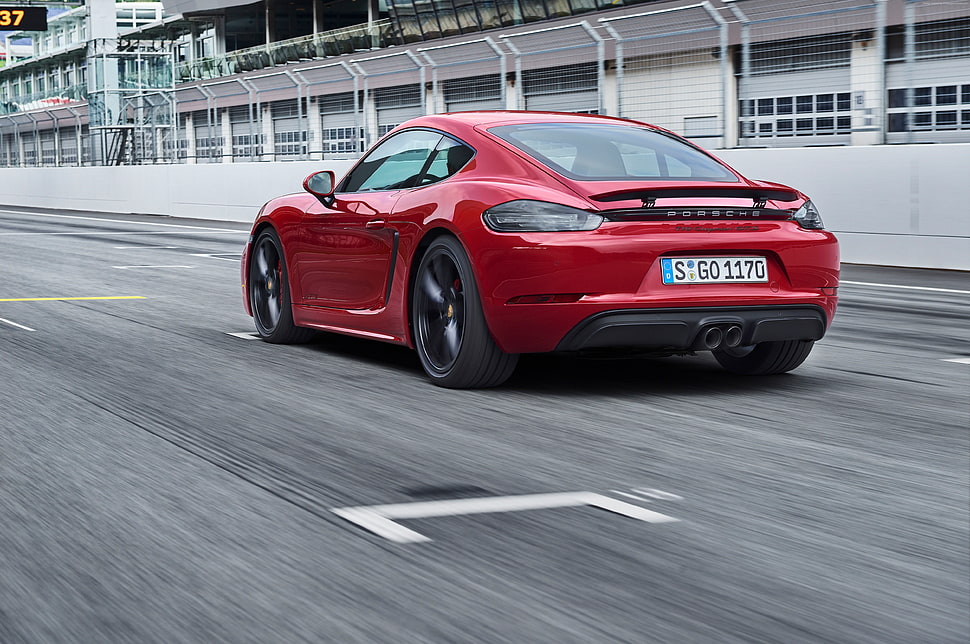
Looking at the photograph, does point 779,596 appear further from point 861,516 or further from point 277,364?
point 277,364

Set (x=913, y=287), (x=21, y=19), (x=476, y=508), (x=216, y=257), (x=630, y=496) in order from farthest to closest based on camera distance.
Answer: (x=21, y=19) < (x=216, y=257) < (x=913, y=287) < (x=630, y=496) < (x=476, y=508)

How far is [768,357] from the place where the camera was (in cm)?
700

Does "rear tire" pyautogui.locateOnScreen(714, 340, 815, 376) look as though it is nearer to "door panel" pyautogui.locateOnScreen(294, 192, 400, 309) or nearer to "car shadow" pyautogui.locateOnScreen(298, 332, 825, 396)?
"car shadow" pyautogui.locateOnScreen(298, 332, 825, 396)

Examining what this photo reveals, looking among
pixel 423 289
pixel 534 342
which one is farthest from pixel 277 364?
pixel 534 342

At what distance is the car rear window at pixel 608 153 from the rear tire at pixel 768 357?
863 mm

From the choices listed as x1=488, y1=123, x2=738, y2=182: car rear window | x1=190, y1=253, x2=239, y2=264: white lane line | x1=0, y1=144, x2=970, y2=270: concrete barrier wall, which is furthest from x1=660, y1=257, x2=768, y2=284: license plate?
x1=190, y1=253, x2=239, y2=264: white lane line

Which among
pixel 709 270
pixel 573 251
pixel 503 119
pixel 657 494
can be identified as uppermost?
pixel 503 119

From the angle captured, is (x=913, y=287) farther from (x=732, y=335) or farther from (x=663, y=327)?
(x=663, y=327)

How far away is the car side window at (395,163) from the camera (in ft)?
23.7

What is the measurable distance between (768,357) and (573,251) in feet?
4.91

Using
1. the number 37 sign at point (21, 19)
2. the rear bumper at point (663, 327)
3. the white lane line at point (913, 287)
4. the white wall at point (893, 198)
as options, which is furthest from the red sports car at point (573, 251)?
the number 37 sign at point (21, 19)

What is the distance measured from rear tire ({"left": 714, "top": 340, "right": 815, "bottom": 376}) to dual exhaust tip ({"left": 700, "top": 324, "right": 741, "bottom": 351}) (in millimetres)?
732

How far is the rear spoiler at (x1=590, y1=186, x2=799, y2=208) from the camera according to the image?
20.1 ft

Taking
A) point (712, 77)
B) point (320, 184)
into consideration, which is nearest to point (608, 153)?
point (320, 184)
